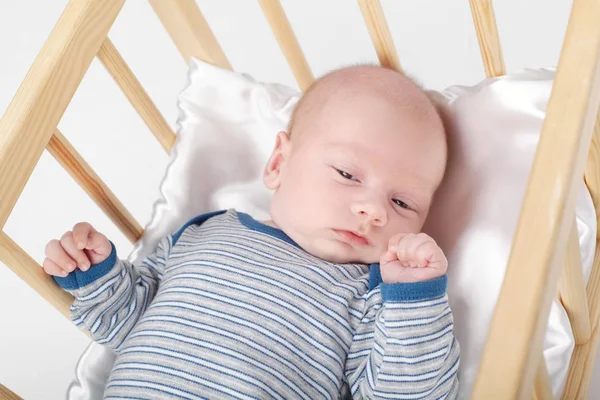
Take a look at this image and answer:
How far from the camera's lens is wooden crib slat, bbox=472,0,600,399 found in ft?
1.94

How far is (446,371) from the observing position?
86 cm

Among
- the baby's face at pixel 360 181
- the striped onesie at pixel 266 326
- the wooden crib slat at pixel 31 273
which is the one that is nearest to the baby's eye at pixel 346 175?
the baby's face at pixel 360 181

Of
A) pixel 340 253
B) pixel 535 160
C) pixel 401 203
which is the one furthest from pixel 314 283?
pixel 535 160

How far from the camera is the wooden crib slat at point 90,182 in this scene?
0.99 m

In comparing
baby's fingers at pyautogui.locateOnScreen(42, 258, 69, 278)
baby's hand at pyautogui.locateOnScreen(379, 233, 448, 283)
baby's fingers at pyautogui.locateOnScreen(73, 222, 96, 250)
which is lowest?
baby's hand at pyautogui.locateOnScreen(379, 233, 448, 283)

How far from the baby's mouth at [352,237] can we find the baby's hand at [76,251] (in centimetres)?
30

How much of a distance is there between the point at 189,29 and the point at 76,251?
1.45 feet

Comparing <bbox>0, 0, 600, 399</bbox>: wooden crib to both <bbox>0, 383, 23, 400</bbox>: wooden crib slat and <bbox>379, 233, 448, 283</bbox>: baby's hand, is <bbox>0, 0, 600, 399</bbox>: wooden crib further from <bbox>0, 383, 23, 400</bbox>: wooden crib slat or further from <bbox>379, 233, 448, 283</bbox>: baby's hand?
<bbox>379, 233, 448, 283</bbox>: baby's hand

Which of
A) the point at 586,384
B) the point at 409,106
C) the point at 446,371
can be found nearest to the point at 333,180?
the point at 409,106

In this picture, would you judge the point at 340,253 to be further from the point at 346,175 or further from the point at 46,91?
the point at 46,91

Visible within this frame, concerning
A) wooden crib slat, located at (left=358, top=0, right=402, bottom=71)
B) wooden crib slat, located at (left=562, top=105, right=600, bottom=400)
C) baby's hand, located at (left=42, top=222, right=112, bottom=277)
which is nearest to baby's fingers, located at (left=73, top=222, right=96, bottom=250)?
baby's hand, located at (left=42, top=222, right=112, bottom=277)

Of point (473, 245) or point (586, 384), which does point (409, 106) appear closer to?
point (473, 245)

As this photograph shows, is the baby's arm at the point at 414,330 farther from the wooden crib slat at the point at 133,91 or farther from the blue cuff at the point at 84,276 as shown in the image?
the wooden crib slat at the point at 133,91

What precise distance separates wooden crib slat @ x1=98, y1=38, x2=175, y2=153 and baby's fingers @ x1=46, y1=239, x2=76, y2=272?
268mm
